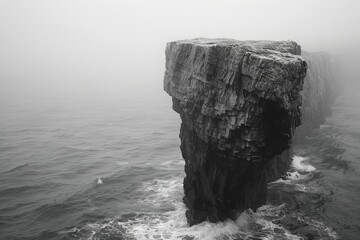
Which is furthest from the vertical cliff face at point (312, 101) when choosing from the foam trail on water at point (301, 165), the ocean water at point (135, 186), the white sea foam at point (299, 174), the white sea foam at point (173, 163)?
the white sea foam at point (173, 163)

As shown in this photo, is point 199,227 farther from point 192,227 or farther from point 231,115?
point 231,115

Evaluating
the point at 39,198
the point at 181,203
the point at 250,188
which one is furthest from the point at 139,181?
the point at 250,188

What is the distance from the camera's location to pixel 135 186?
53.4 metres

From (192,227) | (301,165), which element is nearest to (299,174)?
(301,165)

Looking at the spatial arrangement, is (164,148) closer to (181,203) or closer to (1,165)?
(181,203)

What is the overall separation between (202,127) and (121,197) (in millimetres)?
20956

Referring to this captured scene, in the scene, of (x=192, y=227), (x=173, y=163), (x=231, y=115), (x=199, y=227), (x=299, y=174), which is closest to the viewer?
(x=231, y=115)

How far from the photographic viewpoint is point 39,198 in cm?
4919

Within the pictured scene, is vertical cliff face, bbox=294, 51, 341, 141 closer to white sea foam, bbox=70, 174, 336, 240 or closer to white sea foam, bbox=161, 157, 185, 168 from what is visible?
white sea foam, bbox=161, 157, 185, 168

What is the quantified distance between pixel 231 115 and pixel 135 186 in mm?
27882

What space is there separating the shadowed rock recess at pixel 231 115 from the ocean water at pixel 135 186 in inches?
142

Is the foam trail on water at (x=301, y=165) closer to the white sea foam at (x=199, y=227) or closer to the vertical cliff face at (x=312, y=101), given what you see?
the vertical cliff face at (x=312, y=101)

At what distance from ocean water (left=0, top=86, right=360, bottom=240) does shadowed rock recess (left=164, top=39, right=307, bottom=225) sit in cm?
361

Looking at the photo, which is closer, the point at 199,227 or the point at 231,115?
the point at 231,115
